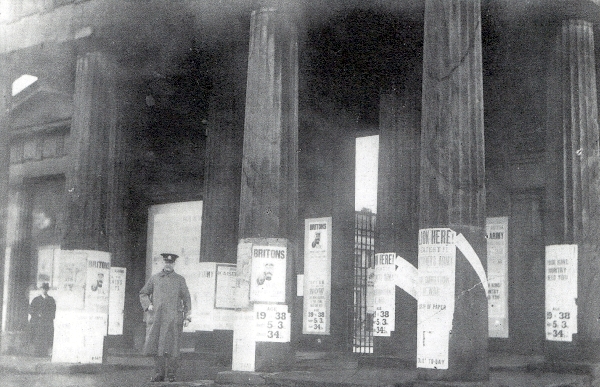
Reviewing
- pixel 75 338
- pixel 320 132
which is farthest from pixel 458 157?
pixel 320 132

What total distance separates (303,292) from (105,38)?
25.3ft

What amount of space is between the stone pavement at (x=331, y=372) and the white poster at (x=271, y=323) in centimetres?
61

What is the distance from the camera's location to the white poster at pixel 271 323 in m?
14.1

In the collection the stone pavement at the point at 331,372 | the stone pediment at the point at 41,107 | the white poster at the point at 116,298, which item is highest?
the stone pediment at the point at 41,107

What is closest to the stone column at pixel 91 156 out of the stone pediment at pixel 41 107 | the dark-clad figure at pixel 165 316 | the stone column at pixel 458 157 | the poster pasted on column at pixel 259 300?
the dark-clad figure at pixel 165 316

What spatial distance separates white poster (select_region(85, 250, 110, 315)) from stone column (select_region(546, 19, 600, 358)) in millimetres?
9024

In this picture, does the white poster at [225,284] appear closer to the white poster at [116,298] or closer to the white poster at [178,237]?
the white poster at [178,237]

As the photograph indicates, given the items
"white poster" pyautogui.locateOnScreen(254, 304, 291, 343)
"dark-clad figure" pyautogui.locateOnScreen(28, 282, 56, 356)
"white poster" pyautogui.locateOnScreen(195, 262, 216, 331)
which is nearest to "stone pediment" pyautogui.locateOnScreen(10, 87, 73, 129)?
"dark-clad figure" pyautogui.locateOnScreen(28, 282, 56, 356)

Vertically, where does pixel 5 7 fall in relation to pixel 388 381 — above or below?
above

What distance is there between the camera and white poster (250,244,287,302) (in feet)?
46.3

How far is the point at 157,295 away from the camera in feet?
46.6

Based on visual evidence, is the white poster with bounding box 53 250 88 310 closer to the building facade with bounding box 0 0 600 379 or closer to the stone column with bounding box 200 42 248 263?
the building facade with bounding box 0 0 600 379

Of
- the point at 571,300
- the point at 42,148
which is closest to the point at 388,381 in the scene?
the point at 571,300

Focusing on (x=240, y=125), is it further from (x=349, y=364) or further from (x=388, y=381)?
(x=388, y=381)
